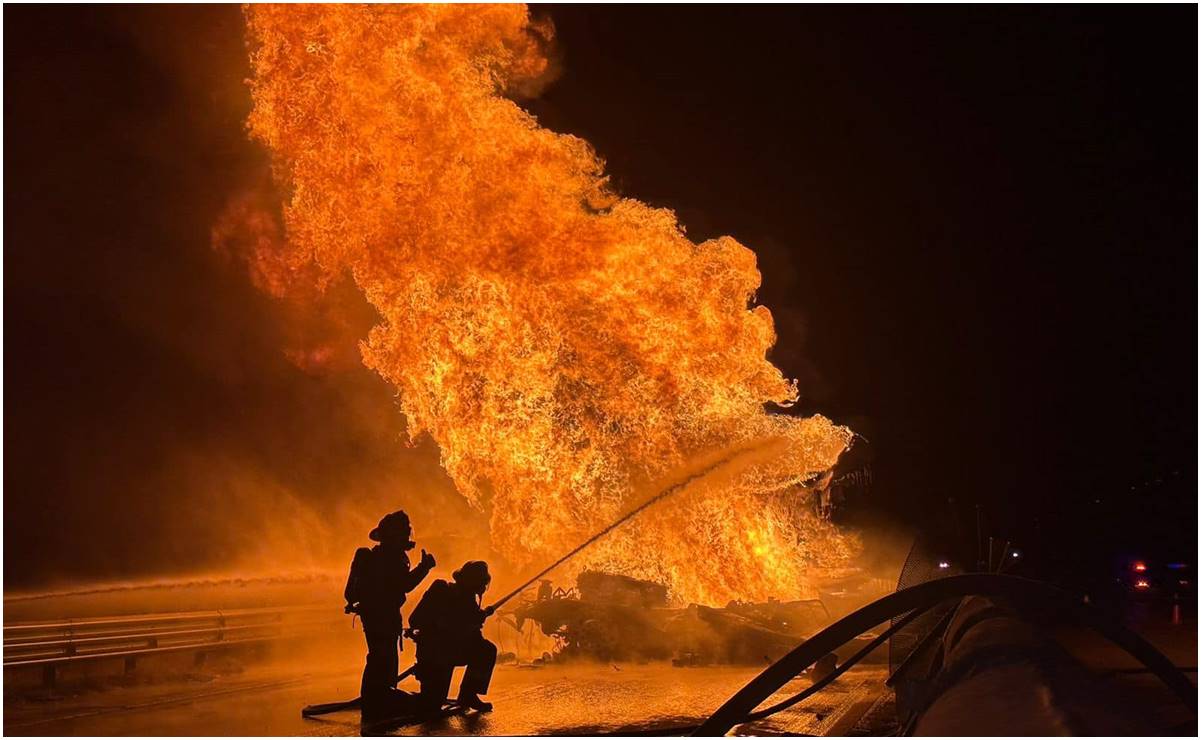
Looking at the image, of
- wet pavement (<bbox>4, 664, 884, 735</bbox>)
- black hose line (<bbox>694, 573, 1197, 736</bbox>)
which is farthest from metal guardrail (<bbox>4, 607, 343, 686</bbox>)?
black hose line (<bbox>694, 573, 1197, 736</bbox>)

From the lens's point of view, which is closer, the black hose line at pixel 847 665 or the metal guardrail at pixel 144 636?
the black hose line at pixel 847 665

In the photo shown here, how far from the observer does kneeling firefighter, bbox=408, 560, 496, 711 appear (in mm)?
10086

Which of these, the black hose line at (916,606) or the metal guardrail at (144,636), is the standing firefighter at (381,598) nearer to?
the black hose line at (916,606)

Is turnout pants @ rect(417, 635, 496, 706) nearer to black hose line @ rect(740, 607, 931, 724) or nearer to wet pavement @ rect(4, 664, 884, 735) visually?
wet pavement @ rect(4, 664, 884, 735)

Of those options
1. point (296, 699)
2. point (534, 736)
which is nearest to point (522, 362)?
point (296, 699)

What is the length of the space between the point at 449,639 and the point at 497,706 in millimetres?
1100

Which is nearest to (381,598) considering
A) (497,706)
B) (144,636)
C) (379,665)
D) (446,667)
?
(379,665)

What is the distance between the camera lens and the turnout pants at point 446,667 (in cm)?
1008

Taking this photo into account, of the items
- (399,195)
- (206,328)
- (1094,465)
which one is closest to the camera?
(399,195)

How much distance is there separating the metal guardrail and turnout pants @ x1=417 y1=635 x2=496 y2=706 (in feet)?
16.0

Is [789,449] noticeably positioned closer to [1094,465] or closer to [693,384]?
[693,384]

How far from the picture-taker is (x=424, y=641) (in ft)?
33.2

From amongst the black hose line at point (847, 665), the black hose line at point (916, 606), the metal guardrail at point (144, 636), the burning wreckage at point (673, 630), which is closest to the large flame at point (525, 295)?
the burning wreckage at point (673, 630)

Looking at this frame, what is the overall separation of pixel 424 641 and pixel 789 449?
1031 centimetres
